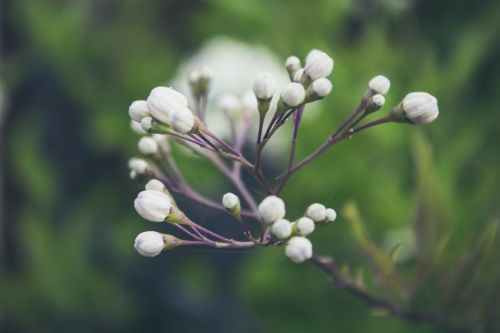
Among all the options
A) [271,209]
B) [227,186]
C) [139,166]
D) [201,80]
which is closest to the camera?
[271,209]

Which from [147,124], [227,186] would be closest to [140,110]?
[147,124]

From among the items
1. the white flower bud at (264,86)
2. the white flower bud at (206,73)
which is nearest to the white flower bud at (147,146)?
the white flower bud at (206,73)

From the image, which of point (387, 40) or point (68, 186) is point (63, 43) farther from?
point (387, 40)

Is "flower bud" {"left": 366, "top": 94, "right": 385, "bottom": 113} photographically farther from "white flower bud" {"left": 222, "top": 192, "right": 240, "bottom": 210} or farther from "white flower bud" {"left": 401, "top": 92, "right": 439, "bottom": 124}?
"white flower bud" {"left": 222, "top": 192, "right": 240, "bottom": 210}

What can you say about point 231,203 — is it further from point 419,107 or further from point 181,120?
point 419,107

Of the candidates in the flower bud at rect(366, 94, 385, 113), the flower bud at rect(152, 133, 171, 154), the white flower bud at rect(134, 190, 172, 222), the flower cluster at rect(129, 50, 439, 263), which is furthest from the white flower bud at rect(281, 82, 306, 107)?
the flower bud at rect(152, 133, 171, 154)

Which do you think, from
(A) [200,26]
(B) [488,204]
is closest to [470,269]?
(B) [488,204]
